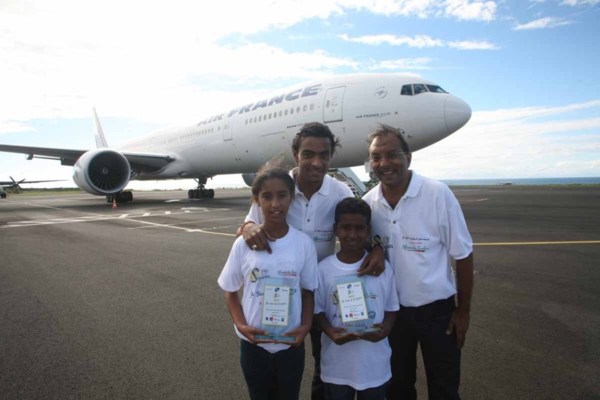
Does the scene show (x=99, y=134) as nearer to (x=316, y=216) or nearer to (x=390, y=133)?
(x=316, y=216)

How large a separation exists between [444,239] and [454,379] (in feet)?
2.39

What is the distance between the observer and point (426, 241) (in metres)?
1.92

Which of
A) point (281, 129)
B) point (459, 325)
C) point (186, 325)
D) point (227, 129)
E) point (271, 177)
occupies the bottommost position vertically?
point (186, 325)

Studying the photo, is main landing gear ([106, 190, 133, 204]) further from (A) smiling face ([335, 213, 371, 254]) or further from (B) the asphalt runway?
(A) smiling face ([335, 213, 371, 254])

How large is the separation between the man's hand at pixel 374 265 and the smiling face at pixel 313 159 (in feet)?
1.76

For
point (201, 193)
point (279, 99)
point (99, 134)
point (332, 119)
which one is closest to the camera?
point (332, 119)

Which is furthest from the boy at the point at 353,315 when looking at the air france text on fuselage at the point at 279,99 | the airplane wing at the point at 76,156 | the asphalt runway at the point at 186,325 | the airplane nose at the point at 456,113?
the airplane wing at the point at 76,156

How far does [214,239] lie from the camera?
298 inches

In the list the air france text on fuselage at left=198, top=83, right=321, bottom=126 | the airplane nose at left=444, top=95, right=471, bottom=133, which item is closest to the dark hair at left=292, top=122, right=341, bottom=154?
the airplane nose at left=444, top=95, right=471, bottom=133

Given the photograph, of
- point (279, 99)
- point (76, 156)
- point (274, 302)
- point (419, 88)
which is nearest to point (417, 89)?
point (419, 88)

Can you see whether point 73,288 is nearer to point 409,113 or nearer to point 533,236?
point 533,236

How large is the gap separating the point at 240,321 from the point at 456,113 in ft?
30.3

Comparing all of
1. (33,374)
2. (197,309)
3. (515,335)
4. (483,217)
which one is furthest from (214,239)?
(483,217)

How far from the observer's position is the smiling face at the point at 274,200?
1.86 metres
